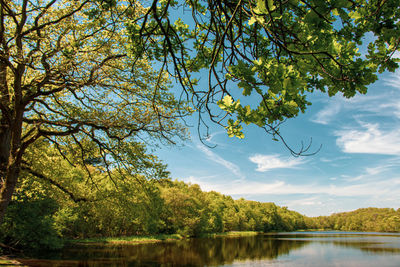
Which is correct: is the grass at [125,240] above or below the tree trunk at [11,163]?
below

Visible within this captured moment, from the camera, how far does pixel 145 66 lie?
Answer: 10844 mm

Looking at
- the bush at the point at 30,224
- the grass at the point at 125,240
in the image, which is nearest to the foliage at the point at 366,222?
the grass at the point at 125,240

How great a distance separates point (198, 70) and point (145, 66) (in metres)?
7.29

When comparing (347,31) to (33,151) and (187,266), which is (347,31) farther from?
(187,266)

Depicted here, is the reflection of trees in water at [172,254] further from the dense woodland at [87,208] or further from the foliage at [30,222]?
the dense woodland at [87,208]

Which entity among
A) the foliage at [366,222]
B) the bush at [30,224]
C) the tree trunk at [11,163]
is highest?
the tree trunk at [11,163]

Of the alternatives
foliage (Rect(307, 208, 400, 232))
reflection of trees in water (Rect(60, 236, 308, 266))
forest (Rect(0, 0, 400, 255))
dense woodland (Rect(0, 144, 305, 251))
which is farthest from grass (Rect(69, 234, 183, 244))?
foliage (Rect(307, 208, 400, 232))

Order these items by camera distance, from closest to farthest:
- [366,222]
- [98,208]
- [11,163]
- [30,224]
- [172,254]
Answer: [11,163] < [98,208] < [30,224] < [172,254] < [366,222]

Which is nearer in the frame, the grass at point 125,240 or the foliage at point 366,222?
the grass at point 125,240

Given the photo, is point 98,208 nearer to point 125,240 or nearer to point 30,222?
point 30,222

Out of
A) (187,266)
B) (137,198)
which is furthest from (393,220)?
(137,198)

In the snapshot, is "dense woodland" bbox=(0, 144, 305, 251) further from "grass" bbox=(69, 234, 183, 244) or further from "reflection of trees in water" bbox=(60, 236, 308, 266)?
"reflection of trees in water" bbox=(60, 236, 308, 266)

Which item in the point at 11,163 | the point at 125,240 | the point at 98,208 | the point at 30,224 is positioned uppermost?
the point at 11,163

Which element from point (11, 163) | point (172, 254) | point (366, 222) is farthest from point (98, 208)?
point (366, 222)
